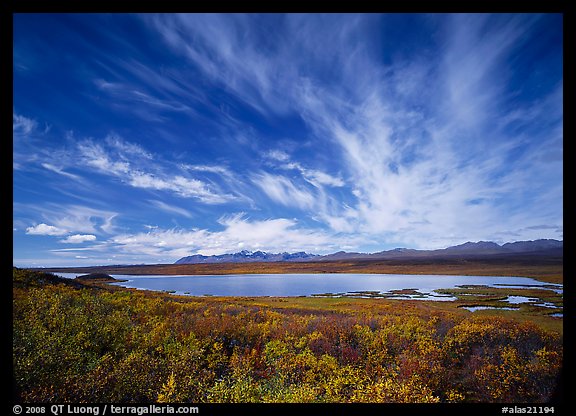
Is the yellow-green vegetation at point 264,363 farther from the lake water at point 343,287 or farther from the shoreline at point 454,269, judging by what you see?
the shoreline at point 454,269

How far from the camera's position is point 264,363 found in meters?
7.46

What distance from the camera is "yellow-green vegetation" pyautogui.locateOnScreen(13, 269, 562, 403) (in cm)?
482

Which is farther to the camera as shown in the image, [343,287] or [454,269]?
[454,269]

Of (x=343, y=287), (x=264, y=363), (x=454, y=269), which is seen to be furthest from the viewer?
(x=454, y=269)

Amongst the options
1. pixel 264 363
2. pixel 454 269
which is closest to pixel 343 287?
pixel 264 363

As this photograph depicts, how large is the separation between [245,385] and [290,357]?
284 centimetres

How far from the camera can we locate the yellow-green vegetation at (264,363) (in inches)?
190

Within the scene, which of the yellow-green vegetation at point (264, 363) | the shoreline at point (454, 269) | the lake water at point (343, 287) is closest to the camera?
the yellow-green vegetation at point (264, 363)

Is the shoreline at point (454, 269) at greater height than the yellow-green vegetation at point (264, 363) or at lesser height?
lesser

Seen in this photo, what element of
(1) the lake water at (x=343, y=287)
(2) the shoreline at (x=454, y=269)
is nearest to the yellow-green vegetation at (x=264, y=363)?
(1) the lake water at (x=343, y=287)

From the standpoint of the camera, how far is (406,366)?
6637 millimetres

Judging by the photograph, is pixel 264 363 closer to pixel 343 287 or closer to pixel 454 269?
pixel 343 287
